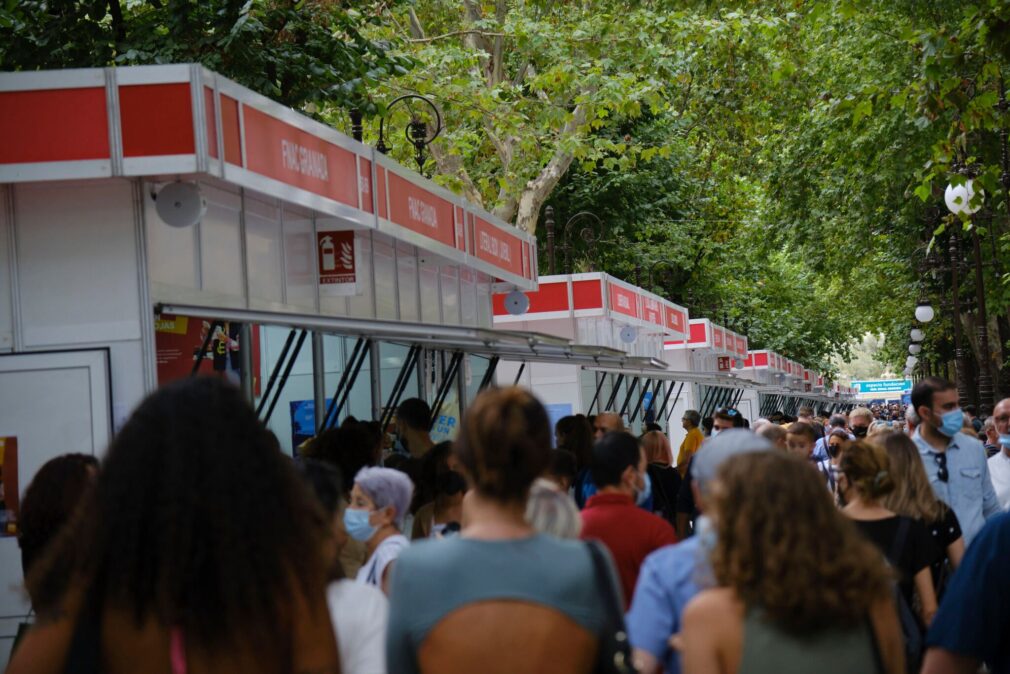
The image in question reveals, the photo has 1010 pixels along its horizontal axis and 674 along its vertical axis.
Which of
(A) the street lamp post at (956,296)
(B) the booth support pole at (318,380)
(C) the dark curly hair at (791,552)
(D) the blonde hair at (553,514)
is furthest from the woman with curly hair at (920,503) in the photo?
(A) the street lamp post at (956,296)

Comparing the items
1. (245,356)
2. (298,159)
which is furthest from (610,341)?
(298,159)

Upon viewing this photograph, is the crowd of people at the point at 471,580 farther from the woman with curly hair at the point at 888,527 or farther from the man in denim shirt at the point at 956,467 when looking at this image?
the man in denim shirt at the point at 956,467

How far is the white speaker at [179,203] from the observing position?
310 inches

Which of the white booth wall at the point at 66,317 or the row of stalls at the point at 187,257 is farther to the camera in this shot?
the white booth wall at the point at 66,317

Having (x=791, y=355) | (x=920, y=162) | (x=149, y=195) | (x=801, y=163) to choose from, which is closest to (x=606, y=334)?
(x=920, y=162)

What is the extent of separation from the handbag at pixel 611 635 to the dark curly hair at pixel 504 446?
1.03ft

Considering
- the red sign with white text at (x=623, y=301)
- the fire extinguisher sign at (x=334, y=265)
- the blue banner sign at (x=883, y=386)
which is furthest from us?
the blue banner sign at (x=883, y=386)

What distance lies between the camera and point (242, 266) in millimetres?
9930

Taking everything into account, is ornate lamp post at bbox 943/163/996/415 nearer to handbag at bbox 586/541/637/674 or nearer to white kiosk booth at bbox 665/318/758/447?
white kiosk booth at bbox 665/318/758/447

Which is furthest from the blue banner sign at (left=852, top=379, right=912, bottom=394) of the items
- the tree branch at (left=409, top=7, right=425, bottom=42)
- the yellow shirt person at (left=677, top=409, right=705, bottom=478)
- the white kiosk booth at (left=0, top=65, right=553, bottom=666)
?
the white kiosk booth at (left=0, top=65, right=553, bottom=666)

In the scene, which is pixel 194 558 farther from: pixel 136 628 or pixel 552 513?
pixel 552 513

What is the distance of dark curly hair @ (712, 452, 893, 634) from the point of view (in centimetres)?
331

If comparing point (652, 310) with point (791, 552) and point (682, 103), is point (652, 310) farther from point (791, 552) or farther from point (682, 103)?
point (791, 552)

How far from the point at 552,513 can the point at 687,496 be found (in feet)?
15.5
